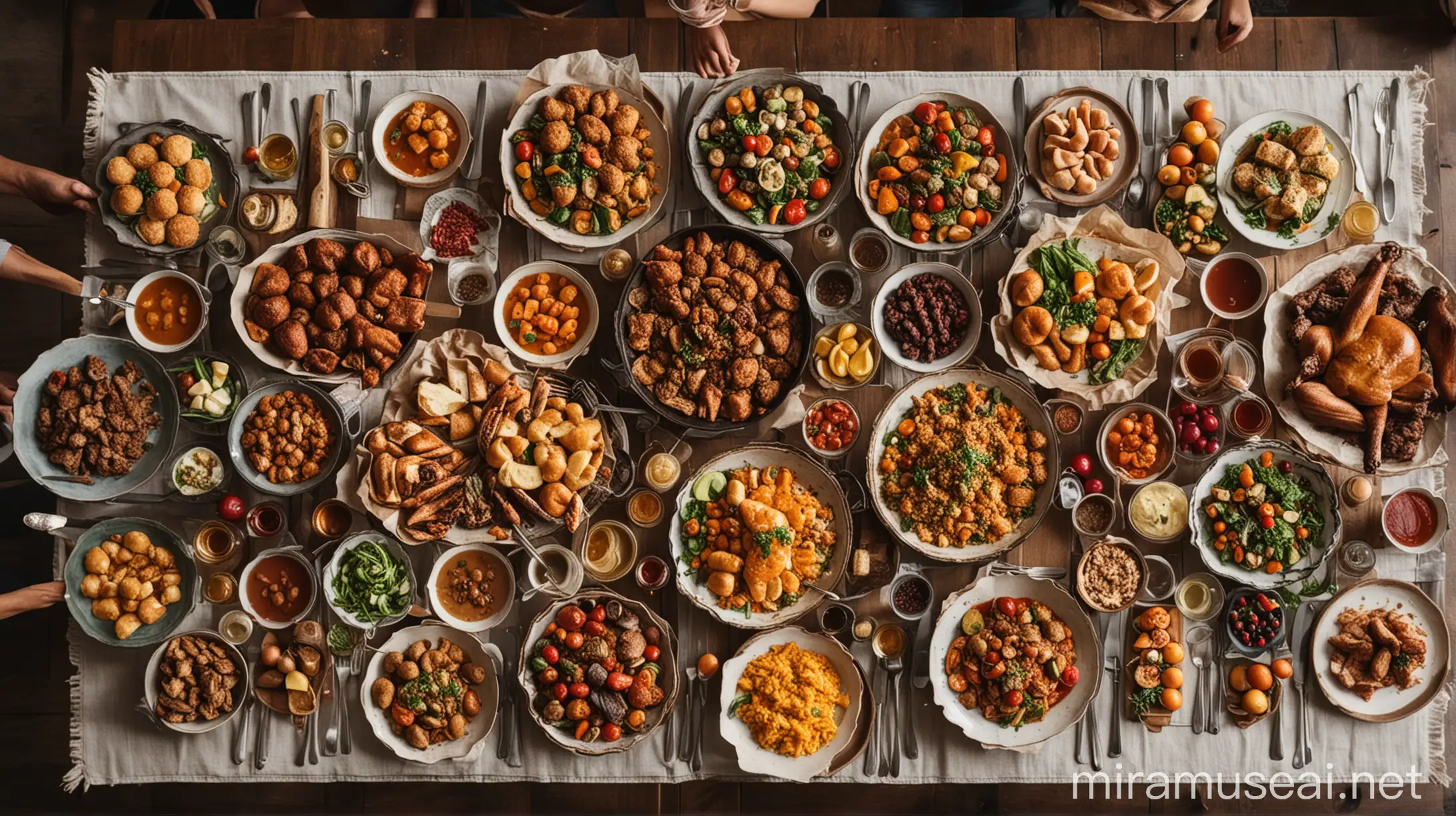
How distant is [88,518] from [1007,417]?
15.9ft

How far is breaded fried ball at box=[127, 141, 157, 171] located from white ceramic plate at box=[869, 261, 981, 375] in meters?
3.87

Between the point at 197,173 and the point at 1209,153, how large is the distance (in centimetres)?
536

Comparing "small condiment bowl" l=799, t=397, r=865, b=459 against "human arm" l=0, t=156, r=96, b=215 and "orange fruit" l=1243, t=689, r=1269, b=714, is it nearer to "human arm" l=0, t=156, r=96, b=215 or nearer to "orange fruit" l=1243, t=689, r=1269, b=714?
"orange fruit" l=1243, t=689, r=1269, b=714

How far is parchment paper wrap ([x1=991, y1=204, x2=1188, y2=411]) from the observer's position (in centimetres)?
430

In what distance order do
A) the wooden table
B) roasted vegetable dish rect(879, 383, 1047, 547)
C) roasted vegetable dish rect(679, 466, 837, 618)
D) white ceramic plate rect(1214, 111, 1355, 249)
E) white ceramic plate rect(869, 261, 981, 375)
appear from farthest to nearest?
1. the wooden table
2. white ceramic plate rect(1214, 111, 1355, 249)
3. white ceramic plate rect(869, 261, 981, 375)
4. roasted vegetable dish rect(879, 383, 1047, 547)
5. roasted vegetable dish rect(679, 466, 837, 618)

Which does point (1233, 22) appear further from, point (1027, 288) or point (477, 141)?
point (477, 141)

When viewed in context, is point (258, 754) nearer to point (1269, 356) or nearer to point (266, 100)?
point (266, 100)

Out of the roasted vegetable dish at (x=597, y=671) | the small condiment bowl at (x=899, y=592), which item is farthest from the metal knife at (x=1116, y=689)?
the roasted vegetable dish at (x=597, y=671)

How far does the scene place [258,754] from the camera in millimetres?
4273

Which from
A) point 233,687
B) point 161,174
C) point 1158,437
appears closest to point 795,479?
point 1158,437

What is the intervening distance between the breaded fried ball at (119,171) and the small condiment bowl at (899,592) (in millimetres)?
4509

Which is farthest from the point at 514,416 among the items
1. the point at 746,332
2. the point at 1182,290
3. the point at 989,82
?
the point at 1182,290

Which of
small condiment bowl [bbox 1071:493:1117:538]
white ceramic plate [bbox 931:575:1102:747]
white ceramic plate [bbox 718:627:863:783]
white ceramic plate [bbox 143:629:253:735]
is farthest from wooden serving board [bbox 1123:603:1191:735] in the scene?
white ceramic plate [bbox 143:629:253:735]

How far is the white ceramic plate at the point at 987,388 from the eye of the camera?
4262 millimetres
